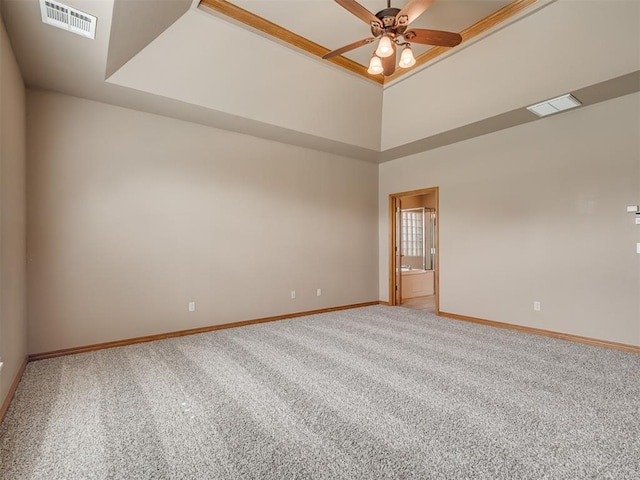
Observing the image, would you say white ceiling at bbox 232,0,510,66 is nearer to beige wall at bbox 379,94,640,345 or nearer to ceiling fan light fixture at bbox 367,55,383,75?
ceiling fan light fixture at bbox 367,55,383,75

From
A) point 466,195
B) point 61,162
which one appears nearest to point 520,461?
point 466,195

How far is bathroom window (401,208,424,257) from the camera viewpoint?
8.48 meters

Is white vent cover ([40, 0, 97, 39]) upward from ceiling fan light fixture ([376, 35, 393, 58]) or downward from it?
downward

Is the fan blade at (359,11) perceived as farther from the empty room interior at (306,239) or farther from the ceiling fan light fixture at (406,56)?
the ceiling fan light fixture at (406,56)

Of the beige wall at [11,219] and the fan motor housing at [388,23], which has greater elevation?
the fan motor housing at [388,23]

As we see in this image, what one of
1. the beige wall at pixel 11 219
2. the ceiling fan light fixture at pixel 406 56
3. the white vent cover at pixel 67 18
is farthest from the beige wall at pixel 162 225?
the ceiling fan light fixture at pixel 406 56

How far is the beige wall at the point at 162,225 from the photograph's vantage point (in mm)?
3418

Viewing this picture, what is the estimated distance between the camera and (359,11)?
2.69 metres

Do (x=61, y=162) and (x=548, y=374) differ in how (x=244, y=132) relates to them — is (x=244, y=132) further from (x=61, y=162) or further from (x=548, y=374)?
(x=548, y=374)

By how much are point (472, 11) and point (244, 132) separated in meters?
3.15

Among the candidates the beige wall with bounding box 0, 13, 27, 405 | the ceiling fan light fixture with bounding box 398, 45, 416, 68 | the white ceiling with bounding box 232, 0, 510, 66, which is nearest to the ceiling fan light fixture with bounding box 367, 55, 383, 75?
the ceiling fan light fixture with bounding box 398, 45, 416, 68

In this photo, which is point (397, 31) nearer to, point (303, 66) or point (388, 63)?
point (388, 63)

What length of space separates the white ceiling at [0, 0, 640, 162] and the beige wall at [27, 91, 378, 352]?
0.38 metres

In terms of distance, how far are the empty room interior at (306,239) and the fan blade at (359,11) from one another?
0.01 meters
